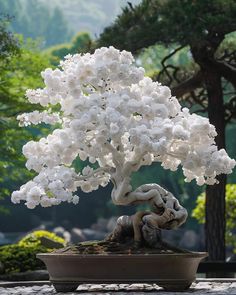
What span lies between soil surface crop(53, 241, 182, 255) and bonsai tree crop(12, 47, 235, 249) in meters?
0.12

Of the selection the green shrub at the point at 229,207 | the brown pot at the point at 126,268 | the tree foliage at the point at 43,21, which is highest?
the tree foliage at the point at 43,21

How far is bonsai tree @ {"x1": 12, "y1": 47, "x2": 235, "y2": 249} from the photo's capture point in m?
8.98

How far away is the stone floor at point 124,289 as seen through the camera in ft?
29.8

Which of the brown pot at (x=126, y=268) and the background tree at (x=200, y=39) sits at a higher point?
the background tree at (x=200, y=39)

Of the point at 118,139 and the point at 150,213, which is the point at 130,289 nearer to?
the point at 150,213

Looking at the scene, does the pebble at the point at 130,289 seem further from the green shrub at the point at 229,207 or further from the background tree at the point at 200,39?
the green shrub at the point at 229,207

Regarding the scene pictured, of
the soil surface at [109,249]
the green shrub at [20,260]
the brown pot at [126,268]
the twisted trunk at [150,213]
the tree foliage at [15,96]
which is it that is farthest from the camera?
the tree foliage at [15,96]

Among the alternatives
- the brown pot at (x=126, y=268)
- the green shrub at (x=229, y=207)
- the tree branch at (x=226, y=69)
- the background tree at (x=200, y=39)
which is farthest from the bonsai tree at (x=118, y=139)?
the green shrub at (x=229, y=207)

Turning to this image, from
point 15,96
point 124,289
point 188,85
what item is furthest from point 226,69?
point 124,289

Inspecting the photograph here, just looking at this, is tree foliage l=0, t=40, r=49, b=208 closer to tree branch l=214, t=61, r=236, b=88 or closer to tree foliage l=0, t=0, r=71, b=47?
tree branch l=214, t=61, r=236, b=88

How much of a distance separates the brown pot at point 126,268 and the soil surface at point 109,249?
214 mm

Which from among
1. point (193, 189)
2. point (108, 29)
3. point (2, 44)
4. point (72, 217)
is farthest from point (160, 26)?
point (72, 217)

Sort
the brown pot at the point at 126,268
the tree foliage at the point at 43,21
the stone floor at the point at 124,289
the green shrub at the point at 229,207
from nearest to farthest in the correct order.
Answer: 1. the brown pot at the point at 126,268
2. the stone floor at the point at 124,289
3. the green shrub at the point at 229,207
4. the tree foliage at the point at 43,21

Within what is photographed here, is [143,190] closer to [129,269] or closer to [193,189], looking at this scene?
[129,269]
